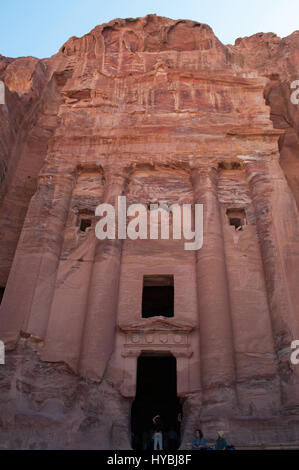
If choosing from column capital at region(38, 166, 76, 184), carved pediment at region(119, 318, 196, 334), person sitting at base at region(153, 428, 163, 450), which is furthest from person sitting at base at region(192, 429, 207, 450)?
column capital at region(38, 166, 76, 184)

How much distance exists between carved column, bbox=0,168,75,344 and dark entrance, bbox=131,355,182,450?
5.34 m

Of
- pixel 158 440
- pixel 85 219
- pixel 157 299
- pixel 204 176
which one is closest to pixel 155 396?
pixel 157 299

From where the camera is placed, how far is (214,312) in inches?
510

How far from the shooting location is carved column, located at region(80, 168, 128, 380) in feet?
40.3

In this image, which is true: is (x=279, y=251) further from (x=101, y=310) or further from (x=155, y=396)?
(x=155, y=396)

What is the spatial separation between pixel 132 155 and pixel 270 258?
297 inches

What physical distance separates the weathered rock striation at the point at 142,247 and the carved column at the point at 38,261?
5cm

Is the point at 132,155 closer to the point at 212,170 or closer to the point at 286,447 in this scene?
the point at 212,170

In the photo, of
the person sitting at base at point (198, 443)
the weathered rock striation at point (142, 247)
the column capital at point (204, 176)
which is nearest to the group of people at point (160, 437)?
the weathered rock striation at point (142, 247)

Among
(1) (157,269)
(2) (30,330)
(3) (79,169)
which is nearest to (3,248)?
(3) (79,169)

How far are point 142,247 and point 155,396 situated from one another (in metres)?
6.62

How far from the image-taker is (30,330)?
12.7 m

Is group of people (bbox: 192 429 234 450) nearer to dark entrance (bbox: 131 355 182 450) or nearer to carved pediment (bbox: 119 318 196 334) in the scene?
carved pediment (bbox: 119 318 196 334)

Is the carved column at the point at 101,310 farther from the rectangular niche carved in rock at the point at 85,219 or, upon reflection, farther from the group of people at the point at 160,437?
the group of people at the point at 160,437
